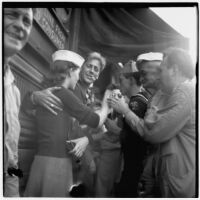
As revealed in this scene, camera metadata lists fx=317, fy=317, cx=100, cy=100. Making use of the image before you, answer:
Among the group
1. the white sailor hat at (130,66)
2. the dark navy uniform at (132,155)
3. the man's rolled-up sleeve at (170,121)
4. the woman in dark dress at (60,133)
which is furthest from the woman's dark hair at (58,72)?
the man's rolled-up sleeve at (170,121)

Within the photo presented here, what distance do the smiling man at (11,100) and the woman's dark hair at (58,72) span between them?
245mm

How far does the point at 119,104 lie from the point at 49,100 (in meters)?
0.51

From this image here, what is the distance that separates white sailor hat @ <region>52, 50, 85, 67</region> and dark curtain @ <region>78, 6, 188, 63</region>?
0.05 m

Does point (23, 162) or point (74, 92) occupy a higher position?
point (74, 92)

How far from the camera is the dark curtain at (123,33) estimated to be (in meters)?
2.34

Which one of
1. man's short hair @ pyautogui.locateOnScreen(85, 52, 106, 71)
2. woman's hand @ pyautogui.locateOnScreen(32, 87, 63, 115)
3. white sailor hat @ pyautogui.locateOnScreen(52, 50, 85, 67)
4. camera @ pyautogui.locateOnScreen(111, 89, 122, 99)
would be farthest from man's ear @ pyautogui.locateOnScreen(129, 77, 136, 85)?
woman's hand @ pyautogui.locateOnScreen(32, 87, 63, 115)

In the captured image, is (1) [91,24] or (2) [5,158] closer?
(2) [5,158]

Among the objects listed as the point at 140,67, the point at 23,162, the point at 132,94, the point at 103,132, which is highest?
the point at 140,67

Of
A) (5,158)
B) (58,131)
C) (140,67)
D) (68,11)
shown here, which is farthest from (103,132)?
(68,11)

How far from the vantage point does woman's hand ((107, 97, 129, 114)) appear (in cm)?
226

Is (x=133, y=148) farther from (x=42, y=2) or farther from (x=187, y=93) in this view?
(x=42, y=2)

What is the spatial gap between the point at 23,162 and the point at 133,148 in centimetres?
78

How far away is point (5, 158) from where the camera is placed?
7.22ft

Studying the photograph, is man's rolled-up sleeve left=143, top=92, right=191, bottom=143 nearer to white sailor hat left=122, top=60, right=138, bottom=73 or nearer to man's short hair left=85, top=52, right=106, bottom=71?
white sailor hat left=122, top=60, right=138, bottom=73
